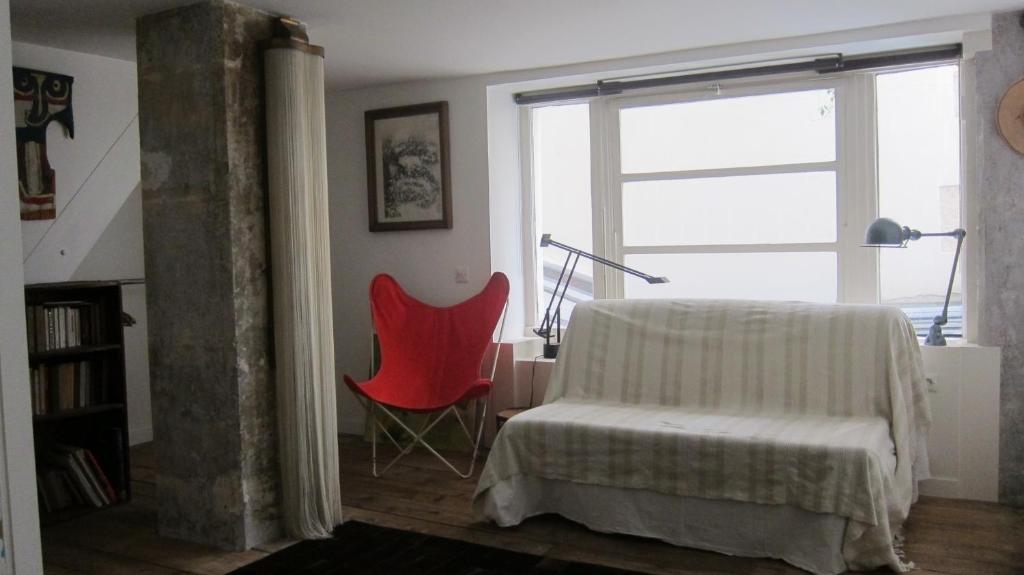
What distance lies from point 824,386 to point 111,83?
3.67 meters

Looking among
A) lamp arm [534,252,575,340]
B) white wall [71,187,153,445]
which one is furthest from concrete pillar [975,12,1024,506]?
white wall [71,187,153,445]

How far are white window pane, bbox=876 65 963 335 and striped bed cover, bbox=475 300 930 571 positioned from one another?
0.64m

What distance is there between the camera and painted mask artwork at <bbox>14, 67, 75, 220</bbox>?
12.6 ft

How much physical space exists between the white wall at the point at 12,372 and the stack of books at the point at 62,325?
1684 millimetres

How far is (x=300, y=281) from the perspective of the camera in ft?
11.3

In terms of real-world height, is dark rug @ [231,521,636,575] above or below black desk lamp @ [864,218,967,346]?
below

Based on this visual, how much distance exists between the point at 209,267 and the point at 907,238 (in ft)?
10.1

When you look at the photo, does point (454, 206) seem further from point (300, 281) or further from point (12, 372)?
point (12, 372)

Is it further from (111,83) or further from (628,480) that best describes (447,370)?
(111,83)

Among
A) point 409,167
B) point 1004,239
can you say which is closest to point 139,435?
point 409,167

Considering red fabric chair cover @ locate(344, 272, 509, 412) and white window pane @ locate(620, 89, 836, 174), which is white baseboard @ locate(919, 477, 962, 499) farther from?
red fabric chair cover @ locate(344, 272, 509, 412)

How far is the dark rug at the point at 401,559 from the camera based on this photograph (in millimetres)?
3166

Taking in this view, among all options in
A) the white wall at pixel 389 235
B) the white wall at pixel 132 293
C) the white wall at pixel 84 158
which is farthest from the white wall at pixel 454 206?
the white wall at pixel 84 158

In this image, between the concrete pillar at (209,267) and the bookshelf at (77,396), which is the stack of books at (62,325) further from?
the concrete pillar at (209,267)
